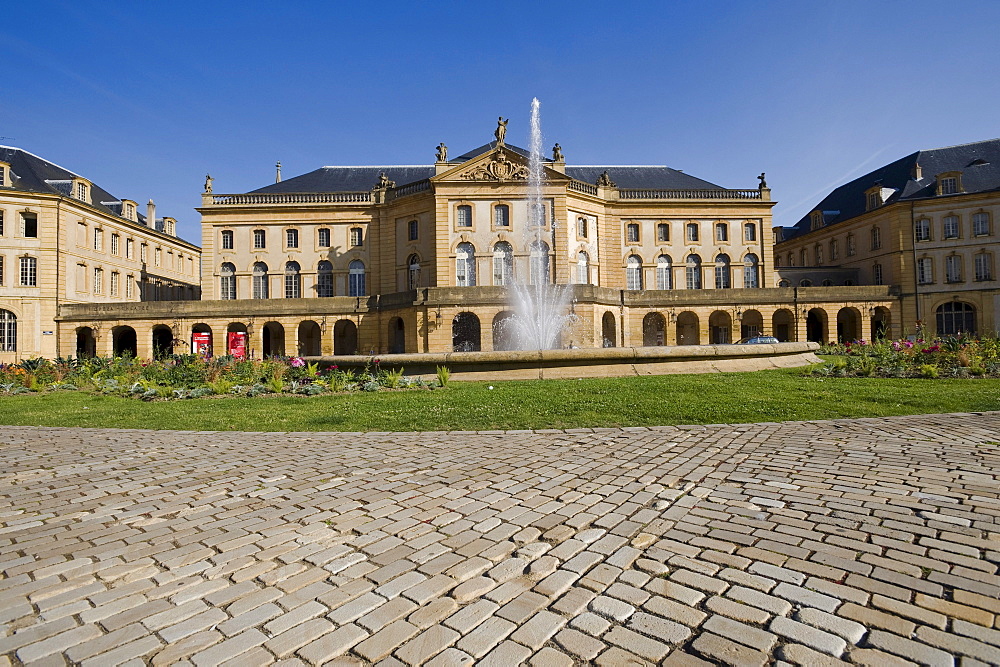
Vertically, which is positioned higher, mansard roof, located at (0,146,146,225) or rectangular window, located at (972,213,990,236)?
mansard roof, located at (0,146,146,225)

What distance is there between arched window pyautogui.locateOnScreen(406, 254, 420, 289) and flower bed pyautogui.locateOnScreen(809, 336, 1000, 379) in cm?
2895

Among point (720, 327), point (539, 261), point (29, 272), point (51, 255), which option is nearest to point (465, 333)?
point (539, 261)

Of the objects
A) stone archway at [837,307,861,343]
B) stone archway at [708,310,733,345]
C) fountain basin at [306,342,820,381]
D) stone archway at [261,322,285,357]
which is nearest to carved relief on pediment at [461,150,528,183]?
stone archway at [708,310,733,345]

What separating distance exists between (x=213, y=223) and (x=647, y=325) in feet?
104

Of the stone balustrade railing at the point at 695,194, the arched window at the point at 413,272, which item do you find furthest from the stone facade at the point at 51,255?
the stone balustrade railing at the point at 695,194

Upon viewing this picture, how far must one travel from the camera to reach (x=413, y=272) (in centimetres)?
3938

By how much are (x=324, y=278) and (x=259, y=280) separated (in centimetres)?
478

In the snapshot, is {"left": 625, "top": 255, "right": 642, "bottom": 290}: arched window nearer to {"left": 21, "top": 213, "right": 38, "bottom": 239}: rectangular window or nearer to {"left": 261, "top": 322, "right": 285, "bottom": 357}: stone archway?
{"left": 261, "top": 322, "right": 285, "bottom": 357}: stone archway

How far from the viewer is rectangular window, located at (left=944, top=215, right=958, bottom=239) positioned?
1571 inches

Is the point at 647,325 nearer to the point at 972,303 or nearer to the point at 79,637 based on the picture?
the point at 972,303

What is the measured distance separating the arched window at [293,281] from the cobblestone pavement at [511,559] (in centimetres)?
3686

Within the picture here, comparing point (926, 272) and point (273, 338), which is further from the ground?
point (926, 272)

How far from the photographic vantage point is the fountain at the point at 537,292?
24.0 meters

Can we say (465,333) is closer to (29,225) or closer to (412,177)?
(412,177)
